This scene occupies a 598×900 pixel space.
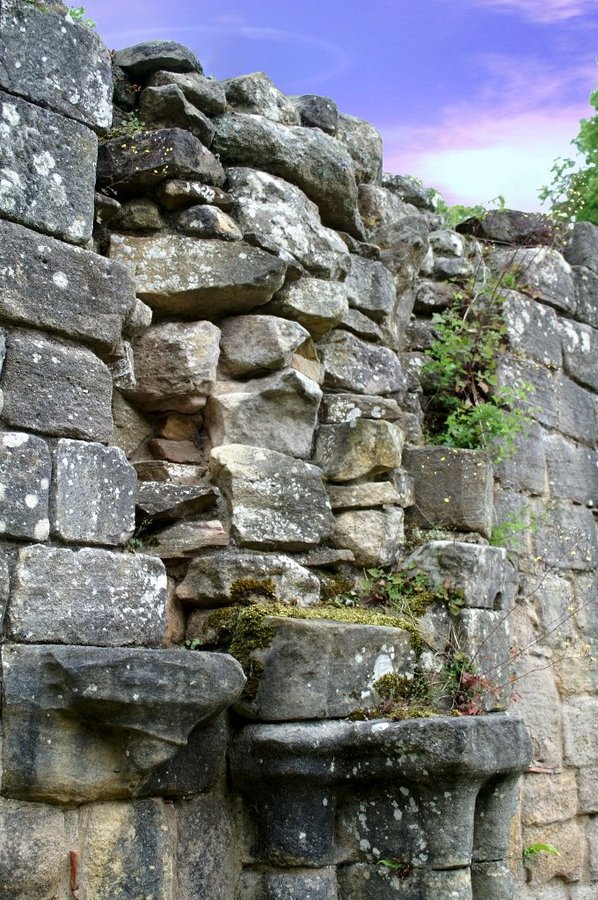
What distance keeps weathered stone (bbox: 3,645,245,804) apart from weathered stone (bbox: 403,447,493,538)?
5.50 ft

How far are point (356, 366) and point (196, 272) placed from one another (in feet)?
2.88

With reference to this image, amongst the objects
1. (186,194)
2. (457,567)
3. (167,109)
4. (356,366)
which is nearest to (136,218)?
(186,194)

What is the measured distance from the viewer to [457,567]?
168 inches

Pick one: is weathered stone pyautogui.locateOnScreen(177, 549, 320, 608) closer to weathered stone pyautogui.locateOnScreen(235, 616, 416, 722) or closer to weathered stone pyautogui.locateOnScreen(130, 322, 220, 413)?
weathered stone pyautogui.locateOnScreen(235, 616, 416, 722)

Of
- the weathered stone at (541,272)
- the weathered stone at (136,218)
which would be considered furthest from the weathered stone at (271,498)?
the weathered stone at (541,272)

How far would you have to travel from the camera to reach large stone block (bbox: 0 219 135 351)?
10.6ft

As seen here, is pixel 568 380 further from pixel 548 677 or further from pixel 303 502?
pixel 303 502

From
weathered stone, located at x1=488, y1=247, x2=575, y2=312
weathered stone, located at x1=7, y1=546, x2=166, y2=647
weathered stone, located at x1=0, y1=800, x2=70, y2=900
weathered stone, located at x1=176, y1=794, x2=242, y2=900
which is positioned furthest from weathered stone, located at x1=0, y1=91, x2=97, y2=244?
weathered stone, located at x1=488, y1=247, x2=575, y2=312

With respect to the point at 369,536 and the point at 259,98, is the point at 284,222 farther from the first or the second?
the point at 369,536

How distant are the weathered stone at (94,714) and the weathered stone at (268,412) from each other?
110 centimetres

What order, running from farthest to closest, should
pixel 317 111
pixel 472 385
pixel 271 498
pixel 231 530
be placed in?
pixel 472 385 < pixel 317 111 < pixel 271 498 < pixel 231 530

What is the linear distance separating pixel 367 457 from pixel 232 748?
1306mm

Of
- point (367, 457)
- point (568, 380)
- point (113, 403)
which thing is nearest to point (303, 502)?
point (367, 457)

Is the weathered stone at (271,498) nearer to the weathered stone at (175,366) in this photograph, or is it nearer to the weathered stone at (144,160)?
the weathered stone at (175,366)
